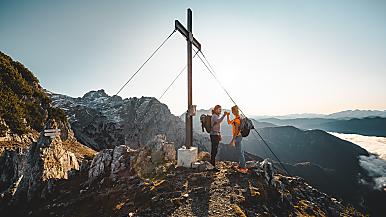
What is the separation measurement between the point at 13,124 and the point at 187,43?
2833 centimetres

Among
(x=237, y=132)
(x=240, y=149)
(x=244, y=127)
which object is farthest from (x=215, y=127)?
(x=240, y=149)

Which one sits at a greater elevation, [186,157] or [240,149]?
[240,149]

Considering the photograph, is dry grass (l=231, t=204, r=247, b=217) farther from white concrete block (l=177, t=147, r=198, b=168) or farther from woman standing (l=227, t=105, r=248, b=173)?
white concrete block (l=177, t=147, r=198, b=168)

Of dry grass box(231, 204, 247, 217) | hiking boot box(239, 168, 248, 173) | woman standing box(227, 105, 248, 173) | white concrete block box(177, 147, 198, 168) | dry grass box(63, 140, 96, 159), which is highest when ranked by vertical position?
woman standing box(227, 105, 248, 173)

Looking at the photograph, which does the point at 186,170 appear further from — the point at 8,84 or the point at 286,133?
the point at 286,133

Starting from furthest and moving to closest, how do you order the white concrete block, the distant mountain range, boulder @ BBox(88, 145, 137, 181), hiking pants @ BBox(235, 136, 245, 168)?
1. the distant mountain range
2. boulder @ BBox(88, 145, 137, 181)
3. the white concrete block
4. hiking pants @ BBox(235, 136, 245, 168)

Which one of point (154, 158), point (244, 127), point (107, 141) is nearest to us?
point (244, 127)

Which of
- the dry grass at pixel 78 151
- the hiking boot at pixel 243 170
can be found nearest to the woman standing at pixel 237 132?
the hiking boot at pixel 243 170

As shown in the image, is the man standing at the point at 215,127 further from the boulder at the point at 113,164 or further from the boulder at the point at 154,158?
the boulder at the point at 113,164

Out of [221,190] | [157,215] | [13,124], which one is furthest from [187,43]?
[13,124]

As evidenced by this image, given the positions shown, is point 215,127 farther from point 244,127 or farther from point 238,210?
point 238,210

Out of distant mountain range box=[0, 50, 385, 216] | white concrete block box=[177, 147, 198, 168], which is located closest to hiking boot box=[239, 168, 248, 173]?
distant mountain range box=[0, 50, 385, 216]

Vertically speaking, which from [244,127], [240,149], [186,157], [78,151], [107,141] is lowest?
[107,141]

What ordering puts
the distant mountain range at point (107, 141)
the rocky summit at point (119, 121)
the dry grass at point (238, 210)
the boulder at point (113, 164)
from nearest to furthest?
the dry grass at point (238, 210) → the boulder at point (113, 164) → the distant mountain range at point (107, 141) → the rocky summit at point (119, 121)
